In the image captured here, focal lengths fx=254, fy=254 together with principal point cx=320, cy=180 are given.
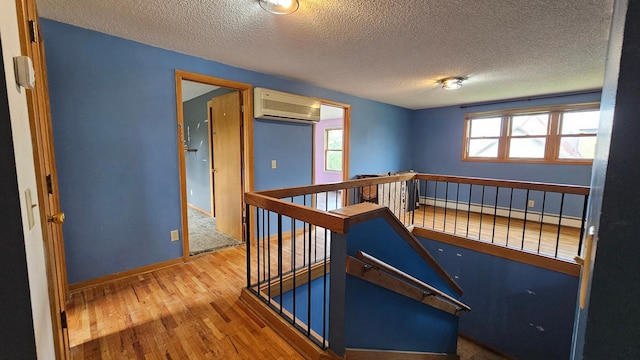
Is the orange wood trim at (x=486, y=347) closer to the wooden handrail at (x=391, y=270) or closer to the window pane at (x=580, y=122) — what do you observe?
the wooden handrail at (x=391, y=270)

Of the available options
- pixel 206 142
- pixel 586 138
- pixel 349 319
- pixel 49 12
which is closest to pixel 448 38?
pixel 349 319

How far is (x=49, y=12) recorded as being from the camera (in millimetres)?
1883

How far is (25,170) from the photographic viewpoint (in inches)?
31.5

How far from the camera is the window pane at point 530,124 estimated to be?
4534 millimetres

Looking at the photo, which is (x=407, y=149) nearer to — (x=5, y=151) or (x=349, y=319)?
(x=349, y=319)

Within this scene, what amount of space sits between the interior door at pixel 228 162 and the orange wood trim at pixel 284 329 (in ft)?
5.04

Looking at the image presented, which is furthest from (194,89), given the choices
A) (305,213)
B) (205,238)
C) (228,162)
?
Answer: (305,213)

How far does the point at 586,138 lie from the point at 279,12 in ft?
17.1

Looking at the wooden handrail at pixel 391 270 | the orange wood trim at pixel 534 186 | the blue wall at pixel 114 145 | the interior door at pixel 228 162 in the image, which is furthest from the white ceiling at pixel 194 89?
the orange wood trim at pixel 534 186

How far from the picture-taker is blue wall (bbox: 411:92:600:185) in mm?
4273

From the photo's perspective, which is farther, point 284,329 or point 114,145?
point 114,145

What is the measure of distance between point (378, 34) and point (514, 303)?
3.46m

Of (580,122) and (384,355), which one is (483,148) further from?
(384,355)

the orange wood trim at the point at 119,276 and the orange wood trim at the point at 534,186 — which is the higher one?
the orange wood trim at the point at 534,186
